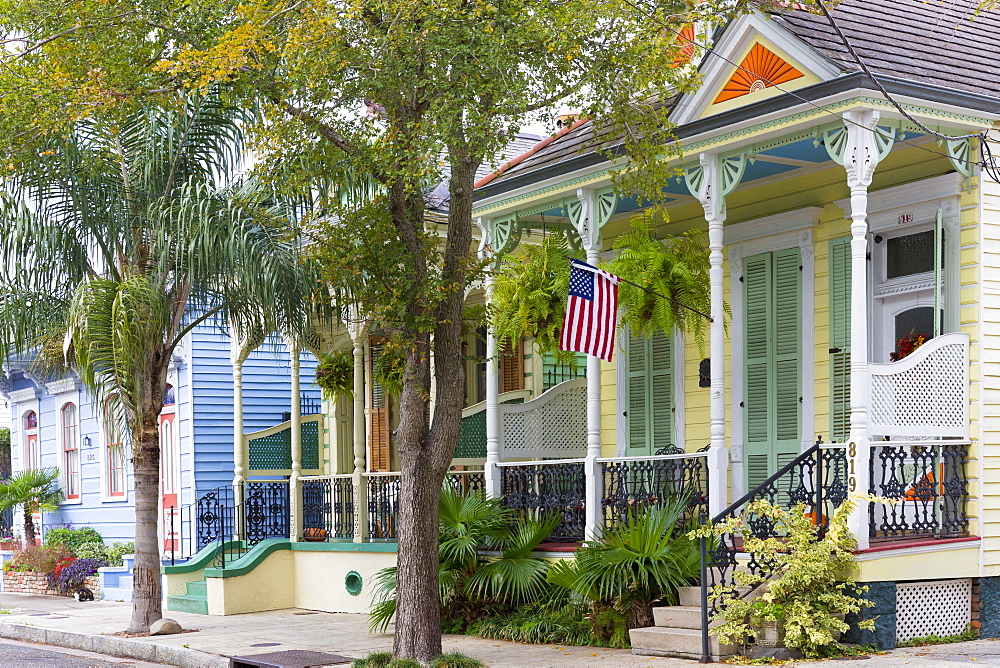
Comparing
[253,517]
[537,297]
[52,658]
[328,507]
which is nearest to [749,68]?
[537,297]

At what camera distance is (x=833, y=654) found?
10.3 metres

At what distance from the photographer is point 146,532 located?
1453 cm

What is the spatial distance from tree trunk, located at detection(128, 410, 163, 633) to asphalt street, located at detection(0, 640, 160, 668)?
688 mm

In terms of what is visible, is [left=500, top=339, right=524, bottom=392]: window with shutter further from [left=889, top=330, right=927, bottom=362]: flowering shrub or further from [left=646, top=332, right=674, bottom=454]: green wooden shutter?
[left=889, top=330, right=927, bottom=362]: flowering shrub

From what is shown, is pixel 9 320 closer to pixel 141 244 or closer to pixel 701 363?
pixel 141 244

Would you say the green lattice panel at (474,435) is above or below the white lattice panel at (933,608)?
above

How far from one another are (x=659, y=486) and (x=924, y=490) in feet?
8.89

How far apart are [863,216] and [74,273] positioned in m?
8.64

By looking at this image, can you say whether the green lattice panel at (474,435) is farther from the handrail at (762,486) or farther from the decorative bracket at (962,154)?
the decorative bracket at (962,154)

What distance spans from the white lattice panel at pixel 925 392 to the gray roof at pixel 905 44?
221 cm

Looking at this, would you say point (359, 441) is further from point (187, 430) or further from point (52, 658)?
point (187, 430)

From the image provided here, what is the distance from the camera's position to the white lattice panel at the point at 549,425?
49.4 ft

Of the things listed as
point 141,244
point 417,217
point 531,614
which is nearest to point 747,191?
point 417,217

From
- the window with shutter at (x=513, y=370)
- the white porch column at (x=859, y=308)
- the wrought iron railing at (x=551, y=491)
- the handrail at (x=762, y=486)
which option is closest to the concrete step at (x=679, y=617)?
the handrail at (x=762, y=486)
